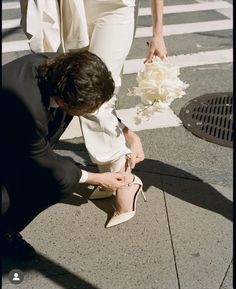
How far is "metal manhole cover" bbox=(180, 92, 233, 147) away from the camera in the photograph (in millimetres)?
3867

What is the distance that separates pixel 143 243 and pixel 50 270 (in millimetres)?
544

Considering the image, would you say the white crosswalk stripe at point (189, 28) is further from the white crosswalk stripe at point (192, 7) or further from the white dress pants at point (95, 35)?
the white dress pants at point (95, 35)

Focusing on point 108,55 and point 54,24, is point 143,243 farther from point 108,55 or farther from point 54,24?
point 54,24

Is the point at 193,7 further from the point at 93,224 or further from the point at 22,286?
the point at 22,286

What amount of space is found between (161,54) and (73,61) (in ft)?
2.62

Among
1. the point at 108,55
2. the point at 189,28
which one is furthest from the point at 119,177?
the point at 189,28

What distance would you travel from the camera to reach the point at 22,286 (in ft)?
8.17

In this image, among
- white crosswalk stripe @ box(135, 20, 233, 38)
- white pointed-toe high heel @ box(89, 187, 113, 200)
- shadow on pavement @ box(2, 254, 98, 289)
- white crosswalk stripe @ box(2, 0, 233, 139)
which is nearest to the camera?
shadow on pavement @ box(2, 254, 98, 289)

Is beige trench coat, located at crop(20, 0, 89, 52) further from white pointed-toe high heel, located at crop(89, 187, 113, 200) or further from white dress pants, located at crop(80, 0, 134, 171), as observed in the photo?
white pointed-toe high heel, located at crop(89, 187, 113, 200)

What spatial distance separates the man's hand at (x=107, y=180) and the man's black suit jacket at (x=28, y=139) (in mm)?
95

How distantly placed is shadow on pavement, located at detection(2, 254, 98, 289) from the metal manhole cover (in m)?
1.73

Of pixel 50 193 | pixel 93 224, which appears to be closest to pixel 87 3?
pixel 50 193

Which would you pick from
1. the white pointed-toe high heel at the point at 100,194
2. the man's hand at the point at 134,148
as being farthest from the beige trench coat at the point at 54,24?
the white pointed-toe high heel at the point at 100,194

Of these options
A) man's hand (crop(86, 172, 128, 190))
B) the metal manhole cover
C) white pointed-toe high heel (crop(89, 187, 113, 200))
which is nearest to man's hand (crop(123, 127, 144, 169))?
man's hand (crop(86, 172, 128, 190))
